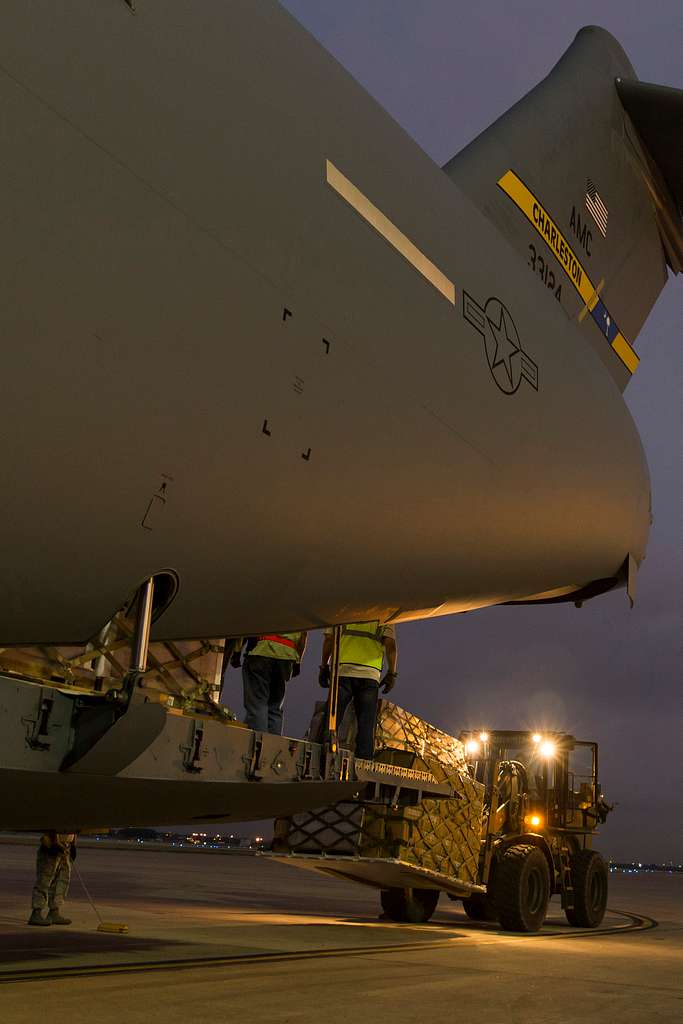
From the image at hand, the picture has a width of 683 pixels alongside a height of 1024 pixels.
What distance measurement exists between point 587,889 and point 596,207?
7.76m

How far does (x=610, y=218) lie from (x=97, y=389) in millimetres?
6628

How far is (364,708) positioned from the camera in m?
7.88

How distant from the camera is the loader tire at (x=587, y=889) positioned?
40.1 ft

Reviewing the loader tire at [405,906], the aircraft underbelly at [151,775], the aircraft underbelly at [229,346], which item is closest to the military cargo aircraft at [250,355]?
the aircraft underbelly at [229,346]

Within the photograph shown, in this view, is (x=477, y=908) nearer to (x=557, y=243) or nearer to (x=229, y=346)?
(x=557, y=243)

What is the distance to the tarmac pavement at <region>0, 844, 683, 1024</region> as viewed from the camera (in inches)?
193

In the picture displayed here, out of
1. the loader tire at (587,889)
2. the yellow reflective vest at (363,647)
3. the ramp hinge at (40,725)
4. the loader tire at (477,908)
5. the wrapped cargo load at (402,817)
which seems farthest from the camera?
the loader tire at (587,889)

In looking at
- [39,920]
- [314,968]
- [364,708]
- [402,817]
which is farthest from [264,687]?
[39,920]

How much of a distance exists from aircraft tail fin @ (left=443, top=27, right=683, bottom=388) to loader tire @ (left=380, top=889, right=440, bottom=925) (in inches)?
227

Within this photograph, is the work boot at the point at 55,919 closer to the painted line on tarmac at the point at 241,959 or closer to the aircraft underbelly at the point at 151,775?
the painted line on tarmac at the point at 241,959

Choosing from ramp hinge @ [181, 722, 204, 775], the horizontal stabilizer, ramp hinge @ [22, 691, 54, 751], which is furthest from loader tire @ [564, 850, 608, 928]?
ramp hinge @ [22, 691, 54, 751]

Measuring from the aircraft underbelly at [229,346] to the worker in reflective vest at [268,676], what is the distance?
36.3 inches

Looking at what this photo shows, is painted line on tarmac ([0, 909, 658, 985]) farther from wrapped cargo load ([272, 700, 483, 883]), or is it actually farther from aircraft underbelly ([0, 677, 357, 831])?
aircraft underbelly ([0, 677, 357, 831])

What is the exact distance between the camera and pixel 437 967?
6.94 m
